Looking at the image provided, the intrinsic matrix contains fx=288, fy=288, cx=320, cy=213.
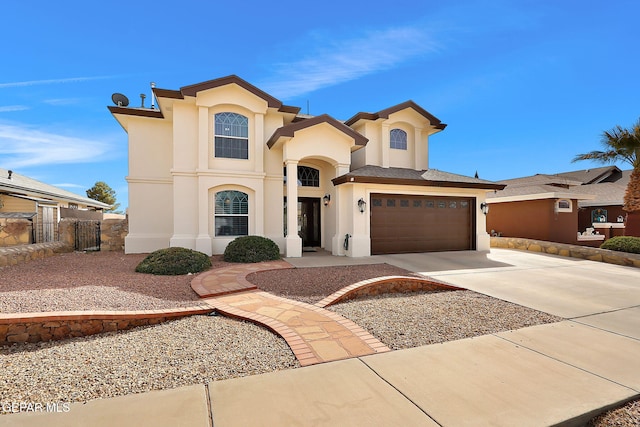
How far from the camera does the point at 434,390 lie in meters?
2.76

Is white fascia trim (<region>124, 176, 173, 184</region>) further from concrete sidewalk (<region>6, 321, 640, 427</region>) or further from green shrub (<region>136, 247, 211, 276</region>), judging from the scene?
concrete sidewalk (<region>6, 321, 640, 427</region>)

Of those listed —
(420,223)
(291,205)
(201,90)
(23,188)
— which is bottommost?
(420,223)

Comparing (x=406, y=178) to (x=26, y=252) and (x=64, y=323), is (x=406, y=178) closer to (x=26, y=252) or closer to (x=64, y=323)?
(x=64, y=323)

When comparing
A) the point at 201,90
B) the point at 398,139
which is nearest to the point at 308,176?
the point at 398,139

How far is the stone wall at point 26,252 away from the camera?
811 cm

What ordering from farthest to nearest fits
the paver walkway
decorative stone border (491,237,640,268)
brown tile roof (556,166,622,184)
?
brown tile roof (556,166,622,184)
decorative stone border (491,237,640,268)
the paver walkway

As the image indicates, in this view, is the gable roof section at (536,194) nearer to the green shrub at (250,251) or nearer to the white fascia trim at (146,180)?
the green shrub at (250,251)

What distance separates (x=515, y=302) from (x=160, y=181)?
41.2ft

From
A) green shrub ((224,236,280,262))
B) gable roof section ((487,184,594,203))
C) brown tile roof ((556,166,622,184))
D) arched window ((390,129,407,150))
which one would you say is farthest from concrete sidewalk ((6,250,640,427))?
brown tile roof ((556,166,622,184))

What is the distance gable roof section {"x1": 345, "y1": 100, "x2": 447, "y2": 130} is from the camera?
44.1 feet

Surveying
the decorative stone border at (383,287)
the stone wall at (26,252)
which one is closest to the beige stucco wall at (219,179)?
the stone wall at (26,252)

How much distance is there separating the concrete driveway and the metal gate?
1189 centimetres

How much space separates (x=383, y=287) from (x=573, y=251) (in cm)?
1034

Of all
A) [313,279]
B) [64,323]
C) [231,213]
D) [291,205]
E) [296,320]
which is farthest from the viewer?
[231,213]
